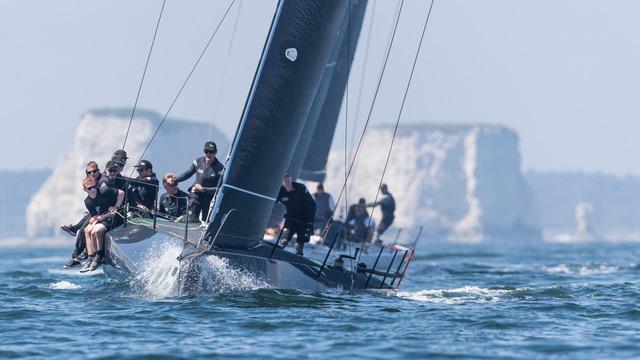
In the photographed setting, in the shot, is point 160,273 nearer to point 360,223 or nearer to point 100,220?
point 100,220

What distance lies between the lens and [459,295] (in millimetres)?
20500

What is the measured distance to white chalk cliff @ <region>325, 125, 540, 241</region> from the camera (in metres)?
156

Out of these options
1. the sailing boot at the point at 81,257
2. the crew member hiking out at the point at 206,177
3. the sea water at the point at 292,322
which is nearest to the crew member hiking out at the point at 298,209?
the crew member hiking out at the point at 206,177

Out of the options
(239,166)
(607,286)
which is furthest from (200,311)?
(607,286)

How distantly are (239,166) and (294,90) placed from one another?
1.14m

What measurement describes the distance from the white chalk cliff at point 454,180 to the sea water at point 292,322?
135623mm

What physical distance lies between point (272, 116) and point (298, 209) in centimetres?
259

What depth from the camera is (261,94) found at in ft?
52.0

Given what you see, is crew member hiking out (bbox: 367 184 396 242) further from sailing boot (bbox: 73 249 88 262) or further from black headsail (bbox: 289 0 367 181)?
sailing boot (bbox: 73 249 88 262)

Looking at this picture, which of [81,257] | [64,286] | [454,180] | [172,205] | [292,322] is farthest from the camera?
[454,180]

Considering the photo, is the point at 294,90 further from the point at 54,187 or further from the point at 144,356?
the point at 54,187

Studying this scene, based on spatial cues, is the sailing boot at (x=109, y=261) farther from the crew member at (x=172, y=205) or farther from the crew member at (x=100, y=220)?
the crew member at (x=172, y=205)

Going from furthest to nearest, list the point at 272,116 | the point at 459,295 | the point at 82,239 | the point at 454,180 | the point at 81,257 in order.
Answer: the point at 454,180, the point at 459,295, the point at 82,239, the point at 81,257, the point at 272,116

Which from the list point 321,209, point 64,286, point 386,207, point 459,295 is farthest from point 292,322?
point 386,207
